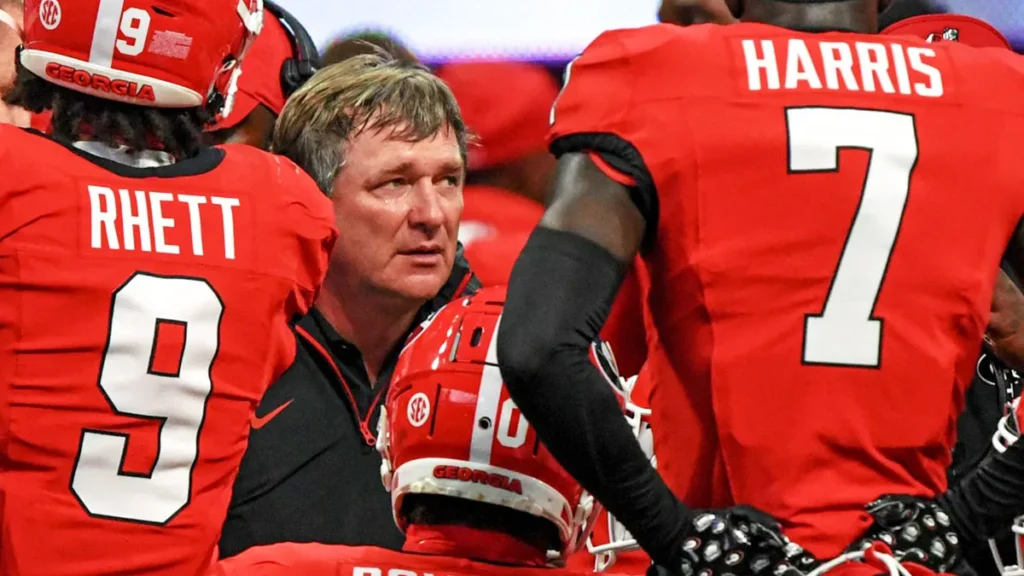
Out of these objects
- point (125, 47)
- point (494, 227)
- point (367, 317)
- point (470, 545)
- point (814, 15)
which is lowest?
point (494, 227)

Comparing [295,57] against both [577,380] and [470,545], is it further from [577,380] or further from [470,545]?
[577,380]

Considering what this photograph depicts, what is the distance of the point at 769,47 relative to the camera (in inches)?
68.9

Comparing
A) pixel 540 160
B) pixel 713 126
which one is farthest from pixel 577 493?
pixel 540 160

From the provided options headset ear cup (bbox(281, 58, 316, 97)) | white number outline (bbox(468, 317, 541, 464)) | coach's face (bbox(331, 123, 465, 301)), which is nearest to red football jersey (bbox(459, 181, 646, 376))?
coach's face (bbox(331, 123, 465, 301))

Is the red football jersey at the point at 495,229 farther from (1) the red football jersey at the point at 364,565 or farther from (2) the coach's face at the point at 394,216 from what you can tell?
(1) the red football jersey at the point at 364,565

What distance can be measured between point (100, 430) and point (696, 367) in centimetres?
84

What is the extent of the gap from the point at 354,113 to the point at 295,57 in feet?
2.30

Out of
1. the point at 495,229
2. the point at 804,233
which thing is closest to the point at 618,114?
the point at 804,233

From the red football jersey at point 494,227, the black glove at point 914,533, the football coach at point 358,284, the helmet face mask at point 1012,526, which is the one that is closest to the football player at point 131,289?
the football coach at point 358,284

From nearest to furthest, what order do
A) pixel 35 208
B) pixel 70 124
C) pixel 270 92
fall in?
1. pixel 35 208
2. pixel 70 124
3. pixel 270 92

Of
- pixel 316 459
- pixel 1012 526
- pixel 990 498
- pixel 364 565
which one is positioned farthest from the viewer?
pixel 316 459

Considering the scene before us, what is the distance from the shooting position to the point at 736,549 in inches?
63.9

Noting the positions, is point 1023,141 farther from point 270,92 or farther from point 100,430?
point 270,92

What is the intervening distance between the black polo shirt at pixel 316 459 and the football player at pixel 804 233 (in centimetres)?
103
